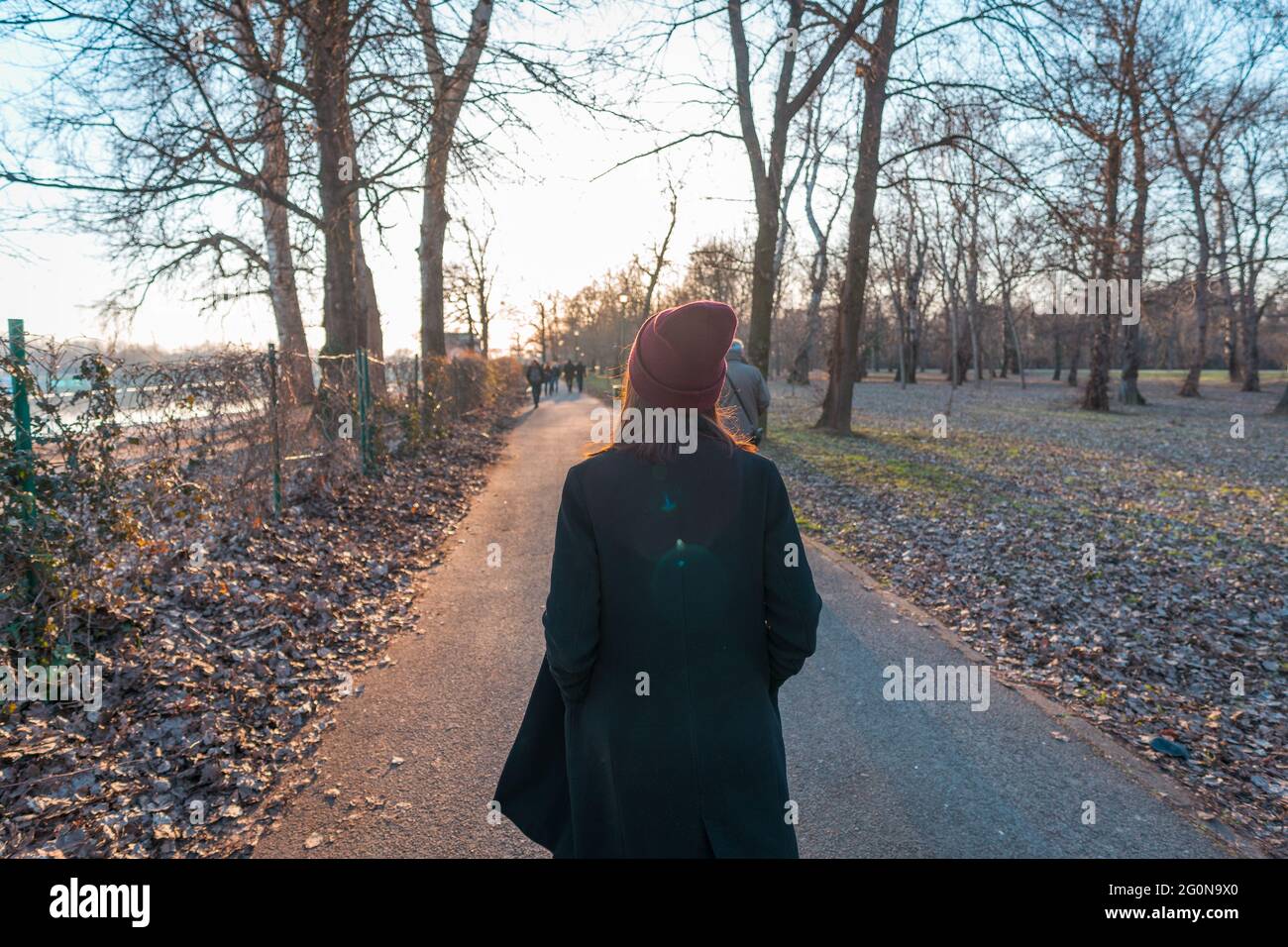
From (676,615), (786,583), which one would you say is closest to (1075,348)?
(786,583)

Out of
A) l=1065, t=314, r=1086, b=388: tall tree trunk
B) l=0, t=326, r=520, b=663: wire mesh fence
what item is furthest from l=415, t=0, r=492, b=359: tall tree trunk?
l=1065, t=314, r=1086, b=388: tall tree trunk

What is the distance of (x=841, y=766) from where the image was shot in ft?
12.6

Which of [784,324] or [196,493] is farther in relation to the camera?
[784,324]

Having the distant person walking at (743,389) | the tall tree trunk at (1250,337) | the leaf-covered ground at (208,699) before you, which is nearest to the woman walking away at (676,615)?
the leaf-covered ground at (208,699)

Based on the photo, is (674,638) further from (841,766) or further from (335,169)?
(335,169)

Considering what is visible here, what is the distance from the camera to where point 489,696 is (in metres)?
4.73

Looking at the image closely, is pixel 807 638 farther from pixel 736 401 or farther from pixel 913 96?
pixel 913 96

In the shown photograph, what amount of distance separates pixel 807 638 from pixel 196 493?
545 centimetres

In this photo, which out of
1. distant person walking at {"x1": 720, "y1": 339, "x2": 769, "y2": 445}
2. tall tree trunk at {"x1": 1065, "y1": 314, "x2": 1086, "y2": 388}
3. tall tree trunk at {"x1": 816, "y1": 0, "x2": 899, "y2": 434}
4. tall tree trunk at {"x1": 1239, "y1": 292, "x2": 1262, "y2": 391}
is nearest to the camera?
distant person walking at {"x1": 720, "y1": 339, "x2": 769, "y2": 445}

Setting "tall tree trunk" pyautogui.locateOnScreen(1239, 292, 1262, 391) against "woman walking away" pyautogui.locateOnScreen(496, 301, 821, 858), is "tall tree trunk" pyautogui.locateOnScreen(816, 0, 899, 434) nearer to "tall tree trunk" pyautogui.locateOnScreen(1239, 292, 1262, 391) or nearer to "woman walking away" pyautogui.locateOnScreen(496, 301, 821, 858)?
"woman walking away" pyautogui.locateOnScreen(496, 301, 821, 858)

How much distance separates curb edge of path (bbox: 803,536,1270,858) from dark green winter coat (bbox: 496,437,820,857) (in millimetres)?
2623

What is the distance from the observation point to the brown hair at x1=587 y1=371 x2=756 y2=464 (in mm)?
1896

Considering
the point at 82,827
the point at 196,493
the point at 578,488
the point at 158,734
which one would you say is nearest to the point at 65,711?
the point at 158,734
